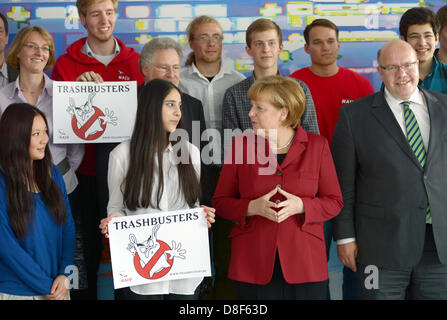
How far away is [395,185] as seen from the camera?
107 inches

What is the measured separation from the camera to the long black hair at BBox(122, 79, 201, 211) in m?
2.58

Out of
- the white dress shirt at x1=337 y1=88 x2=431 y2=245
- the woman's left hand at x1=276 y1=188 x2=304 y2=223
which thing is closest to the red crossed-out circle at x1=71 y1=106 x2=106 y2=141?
the woman's left hand at x1=276 y1=188 x2=304 y2=223

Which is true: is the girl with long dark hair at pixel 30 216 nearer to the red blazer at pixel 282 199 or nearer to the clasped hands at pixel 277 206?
the red blazer at pixel 282 199

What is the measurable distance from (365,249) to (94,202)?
184 centimetres

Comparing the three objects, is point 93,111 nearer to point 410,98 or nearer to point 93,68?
point 93,68

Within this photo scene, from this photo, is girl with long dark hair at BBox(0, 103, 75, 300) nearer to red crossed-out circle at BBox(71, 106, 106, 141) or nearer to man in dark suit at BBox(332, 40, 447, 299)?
red crossed-out circle at BBox(71, 106, 106, 141)

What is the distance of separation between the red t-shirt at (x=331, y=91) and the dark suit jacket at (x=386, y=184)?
32.0 inches

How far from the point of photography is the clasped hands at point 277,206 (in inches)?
98.2

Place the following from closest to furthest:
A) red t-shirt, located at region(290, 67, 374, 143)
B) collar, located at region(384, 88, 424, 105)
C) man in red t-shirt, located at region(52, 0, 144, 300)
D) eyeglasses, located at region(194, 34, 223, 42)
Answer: collar, located at region(384, 88, 424, 105)
man in red t-shirt, located at region(52, 0, 144, 300)
red t-shirt, located at region(290, 67, 374, 143)
eyeglasses, located at region(194, 34, 223, 42)

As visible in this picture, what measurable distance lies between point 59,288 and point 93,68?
1556 mm

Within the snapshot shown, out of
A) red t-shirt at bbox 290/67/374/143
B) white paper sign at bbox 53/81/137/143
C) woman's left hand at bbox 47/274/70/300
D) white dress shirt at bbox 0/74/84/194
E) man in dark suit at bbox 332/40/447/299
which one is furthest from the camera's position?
red t-shirt at bbox 290/67/374/143

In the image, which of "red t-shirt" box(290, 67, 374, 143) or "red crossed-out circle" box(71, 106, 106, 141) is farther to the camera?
"red t-shirt" box(290, 67, 374, 143)

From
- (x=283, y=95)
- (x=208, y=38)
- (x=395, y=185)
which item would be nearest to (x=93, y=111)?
(x=208, y=38)

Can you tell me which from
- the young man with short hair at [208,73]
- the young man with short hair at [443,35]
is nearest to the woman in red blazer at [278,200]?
the young man with short hair at [208,73]
